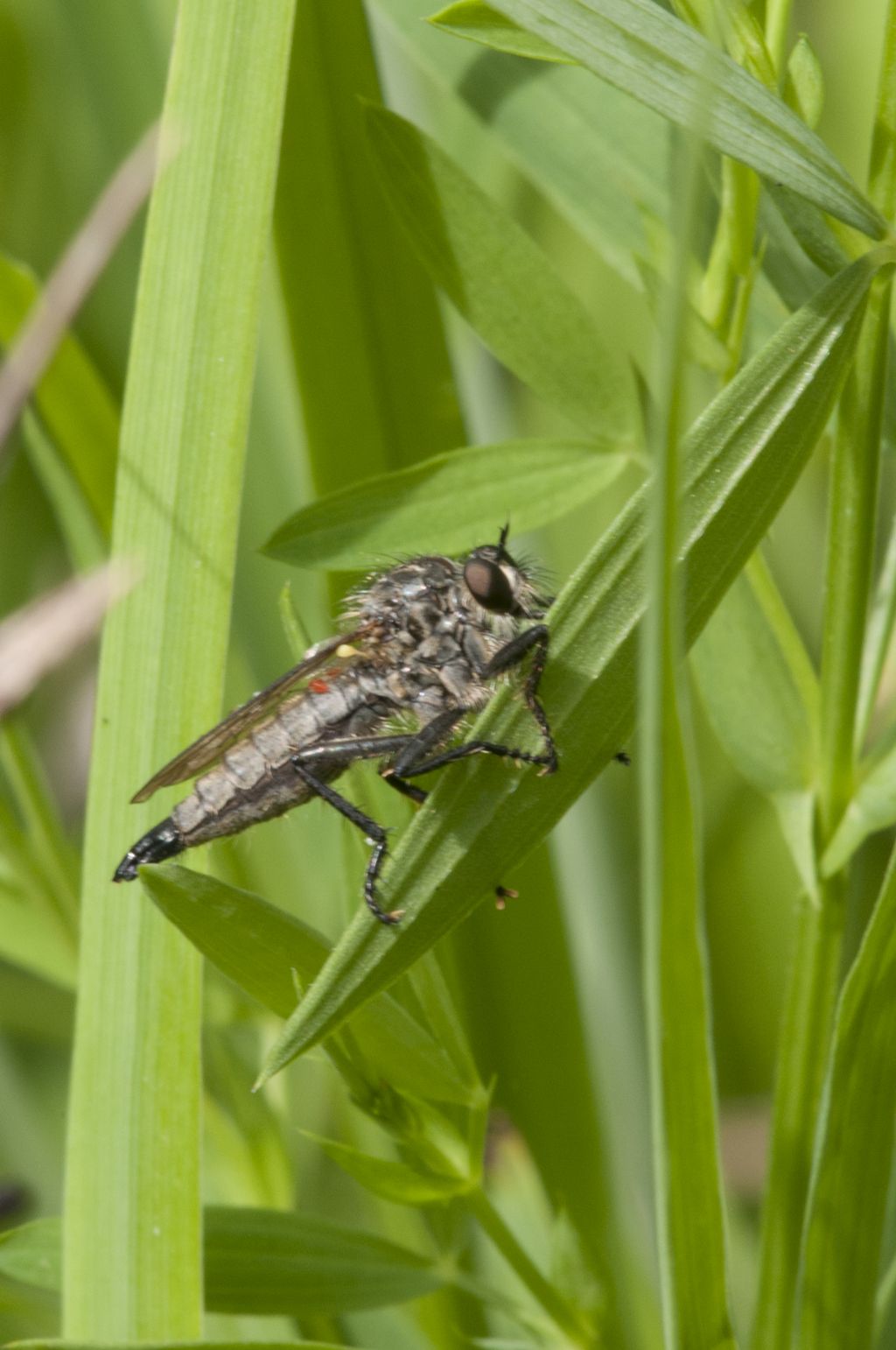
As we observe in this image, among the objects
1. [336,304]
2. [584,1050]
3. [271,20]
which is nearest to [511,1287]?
[584,1050]

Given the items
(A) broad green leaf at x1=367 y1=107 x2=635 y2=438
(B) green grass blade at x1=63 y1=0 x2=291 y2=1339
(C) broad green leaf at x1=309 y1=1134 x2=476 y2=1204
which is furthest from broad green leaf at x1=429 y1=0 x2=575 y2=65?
(C) broad green leaf at x1=309 y1=1134 x2=476 y2=1204

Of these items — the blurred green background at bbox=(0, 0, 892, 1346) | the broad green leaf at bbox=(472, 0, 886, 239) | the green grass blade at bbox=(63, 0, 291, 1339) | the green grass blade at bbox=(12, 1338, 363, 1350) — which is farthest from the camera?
the blurred green background at bbox=(0, 0, 892, 1346)

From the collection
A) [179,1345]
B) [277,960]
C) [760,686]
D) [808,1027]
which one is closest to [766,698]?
[760,686]

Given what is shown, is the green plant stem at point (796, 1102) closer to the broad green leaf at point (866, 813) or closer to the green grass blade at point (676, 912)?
the broad green leaf at point (866, 813)

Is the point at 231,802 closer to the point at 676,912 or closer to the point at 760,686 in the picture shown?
the point at 760,686

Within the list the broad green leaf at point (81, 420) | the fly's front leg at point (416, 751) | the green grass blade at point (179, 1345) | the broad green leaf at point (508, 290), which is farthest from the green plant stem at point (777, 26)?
the green grass blade at point (179, 1345)

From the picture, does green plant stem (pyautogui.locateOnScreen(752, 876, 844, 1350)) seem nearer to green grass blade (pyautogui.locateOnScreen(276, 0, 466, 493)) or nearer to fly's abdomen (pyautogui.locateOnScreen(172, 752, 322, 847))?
fly's abdomen (pyautogui.locateOnScreen(172, 752, 322, 847))

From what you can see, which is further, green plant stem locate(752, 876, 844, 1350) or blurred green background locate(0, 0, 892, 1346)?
blurred green background locate(0, 0, 892, 1346)

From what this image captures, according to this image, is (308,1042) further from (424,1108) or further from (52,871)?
(52,871)
